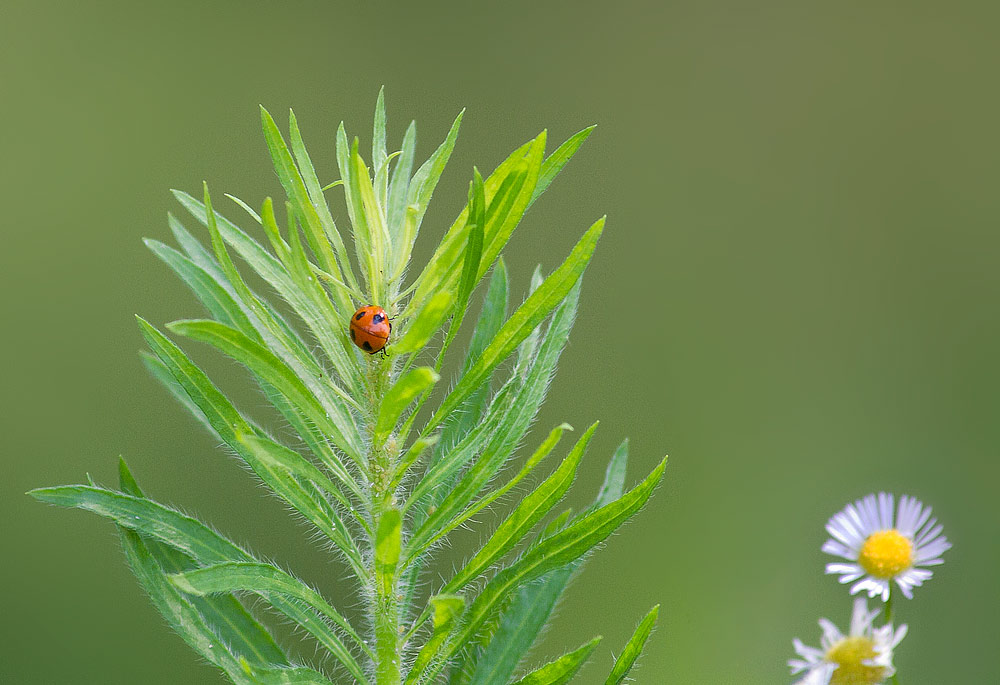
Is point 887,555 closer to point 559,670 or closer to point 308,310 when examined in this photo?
point 559,670

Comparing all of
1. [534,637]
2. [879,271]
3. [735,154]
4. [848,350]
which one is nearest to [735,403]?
[848,350]

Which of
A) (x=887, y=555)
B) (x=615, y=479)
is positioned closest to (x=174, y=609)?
(x=615, y=479)

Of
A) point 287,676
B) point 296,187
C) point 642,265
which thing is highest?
point 642,265

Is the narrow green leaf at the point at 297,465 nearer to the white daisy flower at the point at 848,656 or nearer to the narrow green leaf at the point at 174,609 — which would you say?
the narrow green leaf at the point at 174,609

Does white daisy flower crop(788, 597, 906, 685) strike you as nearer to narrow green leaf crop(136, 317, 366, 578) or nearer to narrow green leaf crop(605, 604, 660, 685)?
narrow green leaf crop(605, 604, 660, 685)

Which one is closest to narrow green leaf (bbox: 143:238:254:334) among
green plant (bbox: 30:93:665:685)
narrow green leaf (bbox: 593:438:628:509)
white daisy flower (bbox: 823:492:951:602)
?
green plant (bbox: 30:93:665:685)

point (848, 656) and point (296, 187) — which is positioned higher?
point (296, 187)
